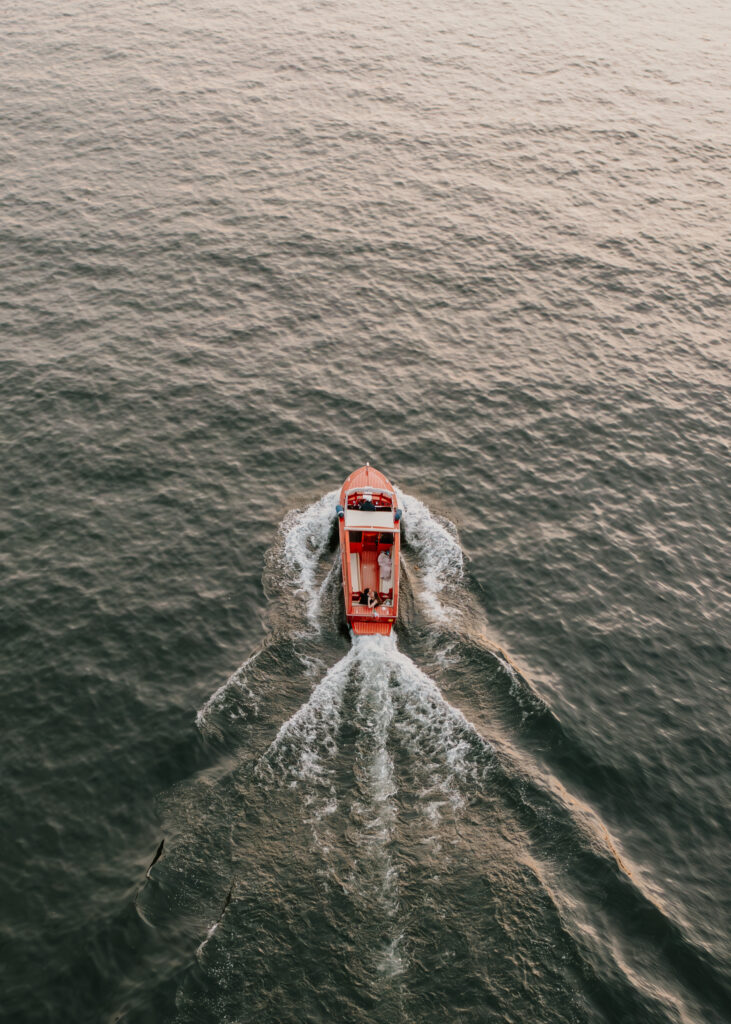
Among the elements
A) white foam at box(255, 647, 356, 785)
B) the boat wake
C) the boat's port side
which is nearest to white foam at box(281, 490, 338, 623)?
the boat's port side

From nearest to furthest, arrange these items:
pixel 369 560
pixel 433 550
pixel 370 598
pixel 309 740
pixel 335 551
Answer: pixel 309 740 < pixel 370 598 < pixel 369 560 < pixel 335 551 < pixel 433 550

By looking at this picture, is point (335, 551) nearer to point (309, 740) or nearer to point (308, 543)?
point (308, 543)

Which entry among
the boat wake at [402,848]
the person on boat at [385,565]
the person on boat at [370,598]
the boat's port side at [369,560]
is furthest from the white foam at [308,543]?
the person on boat at [385,565]

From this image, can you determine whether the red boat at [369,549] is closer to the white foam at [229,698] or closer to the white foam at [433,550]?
the white foam at [433,550]

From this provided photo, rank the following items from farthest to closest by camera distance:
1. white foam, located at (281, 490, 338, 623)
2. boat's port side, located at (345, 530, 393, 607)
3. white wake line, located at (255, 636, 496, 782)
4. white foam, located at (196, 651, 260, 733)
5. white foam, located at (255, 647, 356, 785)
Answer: white foam, located at (281, 490, 338, 623)
boat's port side, located at (345, 530, 393, 607)
white foam, located at (196, 651, 260, 733)
white wake line, located at (255, 636, 496, 782)
white foam, located at (255, 647, 356, 785)

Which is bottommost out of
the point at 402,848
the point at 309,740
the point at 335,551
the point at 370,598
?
the point at 402,848

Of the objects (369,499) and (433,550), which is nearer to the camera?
(433,550)

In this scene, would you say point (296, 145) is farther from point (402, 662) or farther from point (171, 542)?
point (402, 662)

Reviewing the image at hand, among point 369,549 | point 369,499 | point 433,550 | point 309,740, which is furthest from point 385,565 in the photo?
point 309,740

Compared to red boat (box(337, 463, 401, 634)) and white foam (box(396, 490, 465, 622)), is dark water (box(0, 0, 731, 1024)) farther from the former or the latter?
red boat (box(337, 463, 401, 634))
